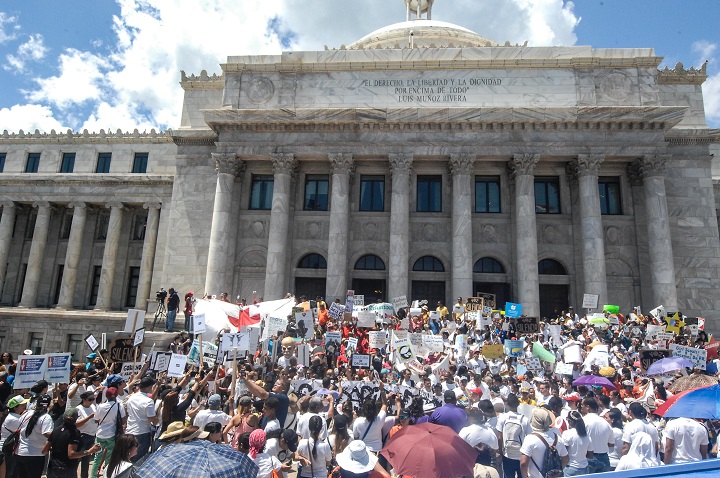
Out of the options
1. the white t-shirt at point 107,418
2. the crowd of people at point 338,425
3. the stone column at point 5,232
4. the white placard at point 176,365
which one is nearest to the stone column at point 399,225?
the crowd of people at point 338,425

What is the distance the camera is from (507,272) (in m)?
30.7

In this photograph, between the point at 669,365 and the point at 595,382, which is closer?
the point at 595,382

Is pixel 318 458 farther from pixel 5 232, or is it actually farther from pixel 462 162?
pixel 5 232

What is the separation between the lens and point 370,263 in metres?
32.0

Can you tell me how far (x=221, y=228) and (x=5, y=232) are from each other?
21.6 m

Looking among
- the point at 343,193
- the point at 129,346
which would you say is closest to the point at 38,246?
the point at 343,193

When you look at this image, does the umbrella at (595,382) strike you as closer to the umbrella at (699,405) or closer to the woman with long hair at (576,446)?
the umbrella at (699,405)

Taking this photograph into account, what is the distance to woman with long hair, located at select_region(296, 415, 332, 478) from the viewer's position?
709 centimetres

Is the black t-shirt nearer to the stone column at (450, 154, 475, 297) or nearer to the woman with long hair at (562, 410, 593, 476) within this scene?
the woman with long hair at (562, 410, 593, 476)

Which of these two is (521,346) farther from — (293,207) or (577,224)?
(293,207)

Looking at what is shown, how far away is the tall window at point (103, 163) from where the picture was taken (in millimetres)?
39781

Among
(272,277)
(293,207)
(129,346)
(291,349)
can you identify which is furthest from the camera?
(293,207)

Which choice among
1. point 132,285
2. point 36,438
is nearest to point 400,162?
point 132,285

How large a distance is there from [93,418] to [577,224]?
29.4m
